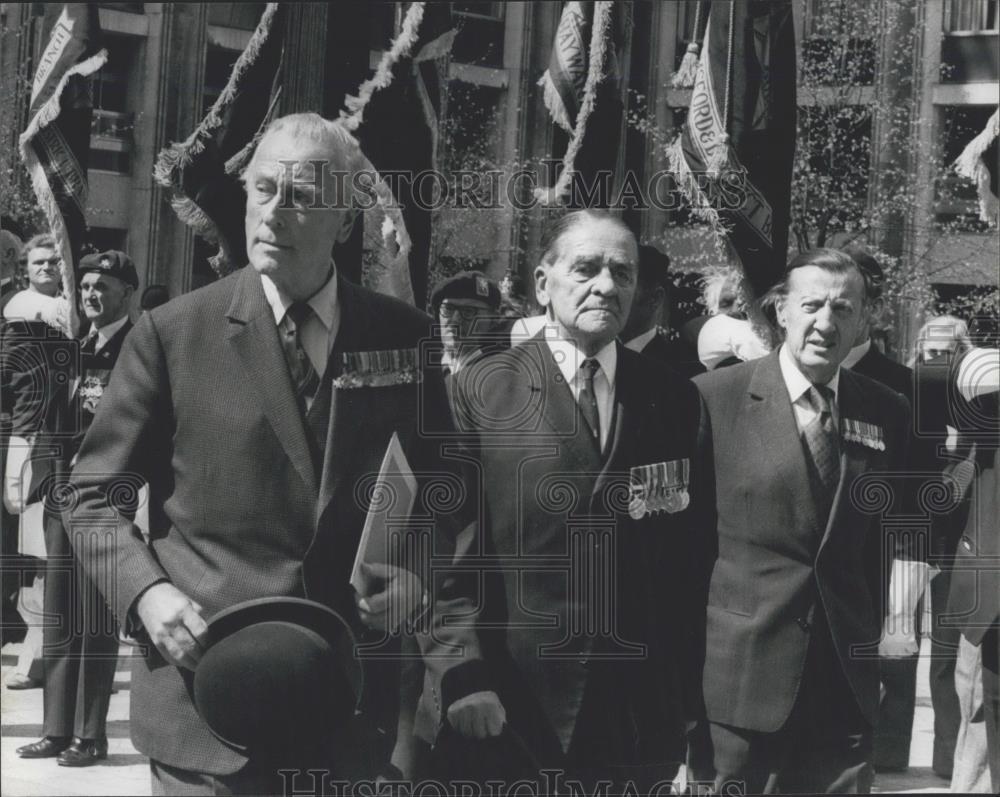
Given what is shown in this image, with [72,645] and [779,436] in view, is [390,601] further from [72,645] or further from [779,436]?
[72,645]

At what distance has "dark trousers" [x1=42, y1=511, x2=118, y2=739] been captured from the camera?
4555 mm

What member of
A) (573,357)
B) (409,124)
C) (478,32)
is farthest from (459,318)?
(478,32)

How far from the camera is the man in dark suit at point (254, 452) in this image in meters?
3.46

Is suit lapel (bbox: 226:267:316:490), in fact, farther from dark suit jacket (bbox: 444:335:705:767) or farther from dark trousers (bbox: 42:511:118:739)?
dark trousers (bbox: 42:511:118:739)

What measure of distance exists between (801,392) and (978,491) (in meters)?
0.79

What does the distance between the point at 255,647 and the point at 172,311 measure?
0.79 m

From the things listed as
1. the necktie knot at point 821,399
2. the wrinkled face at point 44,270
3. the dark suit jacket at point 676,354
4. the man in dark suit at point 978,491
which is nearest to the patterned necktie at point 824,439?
the necktie knot at point 821,399

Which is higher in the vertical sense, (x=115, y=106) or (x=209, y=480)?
(x=115, y=106)

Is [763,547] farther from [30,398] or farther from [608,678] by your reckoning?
[30,398]

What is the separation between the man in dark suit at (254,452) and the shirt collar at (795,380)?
1.08m

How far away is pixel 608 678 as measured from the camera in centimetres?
397

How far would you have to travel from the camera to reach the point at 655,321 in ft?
15.0

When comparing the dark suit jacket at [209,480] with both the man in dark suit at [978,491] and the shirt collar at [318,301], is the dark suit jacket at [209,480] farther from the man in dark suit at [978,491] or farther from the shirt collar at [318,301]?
the man in dark suit at [978,491]

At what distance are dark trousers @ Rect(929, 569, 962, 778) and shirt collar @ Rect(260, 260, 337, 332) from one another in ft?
6.54
